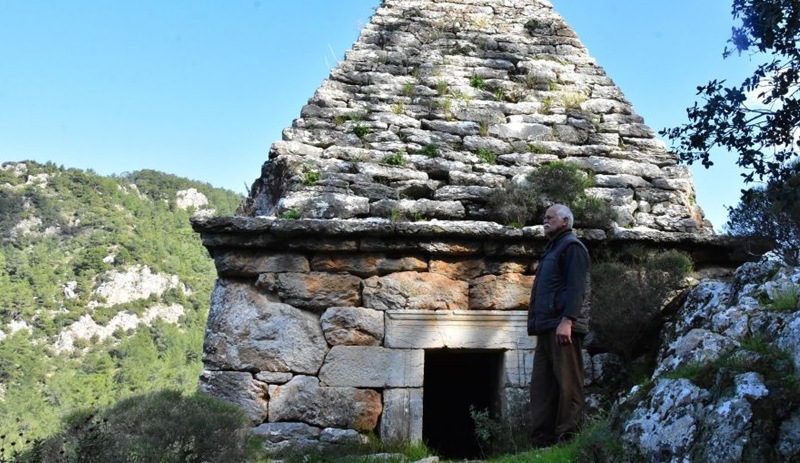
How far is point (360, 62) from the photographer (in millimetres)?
7117

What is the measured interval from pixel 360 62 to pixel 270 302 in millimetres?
2986

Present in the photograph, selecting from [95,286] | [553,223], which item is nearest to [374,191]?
[553,223]

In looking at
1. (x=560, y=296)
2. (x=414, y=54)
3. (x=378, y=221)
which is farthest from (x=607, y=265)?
(x=414, y=54)

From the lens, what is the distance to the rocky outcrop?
2629 mm

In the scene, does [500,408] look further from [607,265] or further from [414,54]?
[414,54]

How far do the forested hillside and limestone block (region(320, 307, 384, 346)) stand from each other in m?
19.3

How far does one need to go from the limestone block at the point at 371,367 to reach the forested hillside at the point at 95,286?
63.4ft

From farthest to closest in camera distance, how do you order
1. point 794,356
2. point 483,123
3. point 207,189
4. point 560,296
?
point 207,189, point 483,123, point 560,296, point 794,356

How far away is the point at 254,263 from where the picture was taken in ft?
17.2

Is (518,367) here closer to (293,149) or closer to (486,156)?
(486,156)

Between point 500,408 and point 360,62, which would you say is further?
point 360,62

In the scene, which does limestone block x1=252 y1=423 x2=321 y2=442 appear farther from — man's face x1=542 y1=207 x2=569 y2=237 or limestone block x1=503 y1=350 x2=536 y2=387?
man's face x1=542 y1=207 x2=569 y2=237

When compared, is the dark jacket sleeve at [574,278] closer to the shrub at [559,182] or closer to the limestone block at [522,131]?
the shrub at [559,182]

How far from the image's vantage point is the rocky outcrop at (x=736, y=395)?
2629mm
